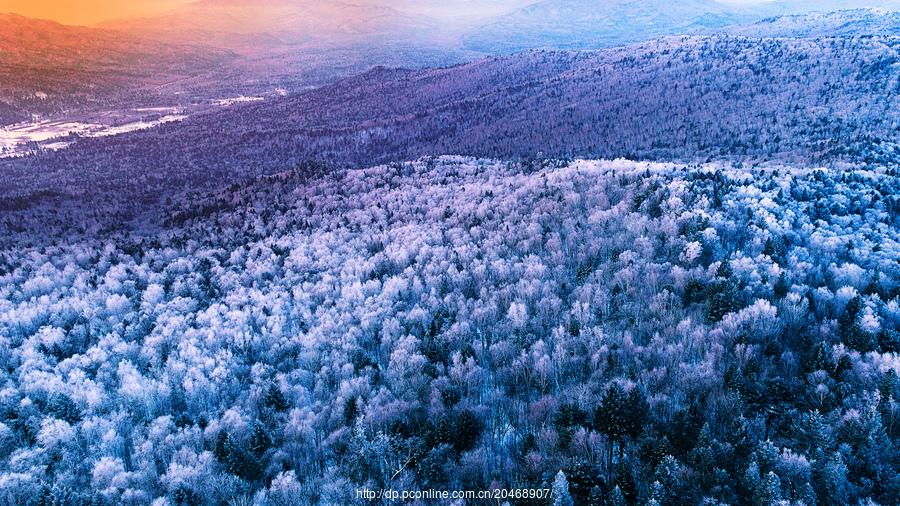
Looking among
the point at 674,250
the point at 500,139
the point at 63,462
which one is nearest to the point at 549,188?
the point at 674,250

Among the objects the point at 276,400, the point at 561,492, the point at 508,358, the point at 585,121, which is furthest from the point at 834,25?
the point at 276,400

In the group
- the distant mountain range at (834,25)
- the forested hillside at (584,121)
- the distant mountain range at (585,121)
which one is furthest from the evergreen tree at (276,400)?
the distant mountain range at (834,25)

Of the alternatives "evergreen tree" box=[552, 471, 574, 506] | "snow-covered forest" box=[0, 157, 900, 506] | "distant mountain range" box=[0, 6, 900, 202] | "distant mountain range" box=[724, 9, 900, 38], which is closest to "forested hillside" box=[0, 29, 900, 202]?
"distant mountain range" box=[0, 6, 900, 202]

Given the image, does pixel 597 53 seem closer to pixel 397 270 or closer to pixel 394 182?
pixel 394 182

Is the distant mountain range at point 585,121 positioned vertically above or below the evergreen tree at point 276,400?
above

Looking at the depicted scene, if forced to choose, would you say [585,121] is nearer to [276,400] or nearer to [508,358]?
[508,358]

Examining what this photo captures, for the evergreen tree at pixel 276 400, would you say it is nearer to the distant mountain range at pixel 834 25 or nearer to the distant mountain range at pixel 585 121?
the distant mountain range at pixel 585 121

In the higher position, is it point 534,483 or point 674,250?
point 674,250

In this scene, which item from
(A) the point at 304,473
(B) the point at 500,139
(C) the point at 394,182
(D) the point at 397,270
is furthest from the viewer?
(B) the point at 500,139
